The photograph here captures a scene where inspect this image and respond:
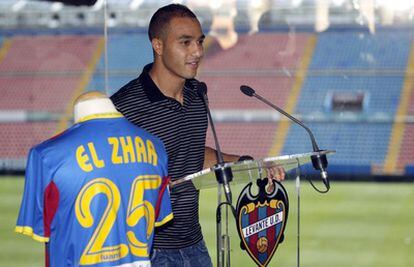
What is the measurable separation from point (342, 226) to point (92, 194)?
4.44m

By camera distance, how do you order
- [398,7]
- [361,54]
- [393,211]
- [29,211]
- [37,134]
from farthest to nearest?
[393,211] → [37,134] → [361,54] → [398,7] → [29,211]

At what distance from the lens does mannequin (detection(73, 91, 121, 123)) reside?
2365 millimetres

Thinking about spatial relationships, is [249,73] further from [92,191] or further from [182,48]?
[92,191]

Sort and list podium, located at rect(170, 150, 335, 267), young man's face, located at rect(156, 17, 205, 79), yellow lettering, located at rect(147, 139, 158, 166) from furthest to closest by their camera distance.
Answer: young man's face, located at rect(156, 17, 205, 79) < podium, located at rect(170, 150, 335, 267) < yellow lettering, located at rect(147, 139, 158, 166)

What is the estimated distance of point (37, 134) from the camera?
20.4ft

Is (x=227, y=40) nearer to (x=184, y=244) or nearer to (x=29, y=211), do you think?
(x=184, y=244)

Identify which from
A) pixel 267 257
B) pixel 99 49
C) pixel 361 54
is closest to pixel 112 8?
pixel 99 49

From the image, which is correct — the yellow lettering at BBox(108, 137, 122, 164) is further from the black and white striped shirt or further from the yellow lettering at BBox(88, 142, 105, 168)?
the black and white striped shirt

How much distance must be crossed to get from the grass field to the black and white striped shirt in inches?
97.3

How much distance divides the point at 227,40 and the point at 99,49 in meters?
0.71

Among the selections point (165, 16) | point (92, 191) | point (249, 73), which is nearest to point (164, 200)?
point (92, 191)

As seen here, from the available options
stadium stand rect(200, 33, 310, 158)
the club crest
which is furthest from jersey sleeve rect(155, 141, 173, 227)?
stadium stand rect(200, 33, 310, 158)

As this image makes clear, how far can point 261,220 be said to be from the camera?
274cm

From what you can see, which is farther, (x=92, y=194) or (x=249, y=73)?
(x=249, y=73)
